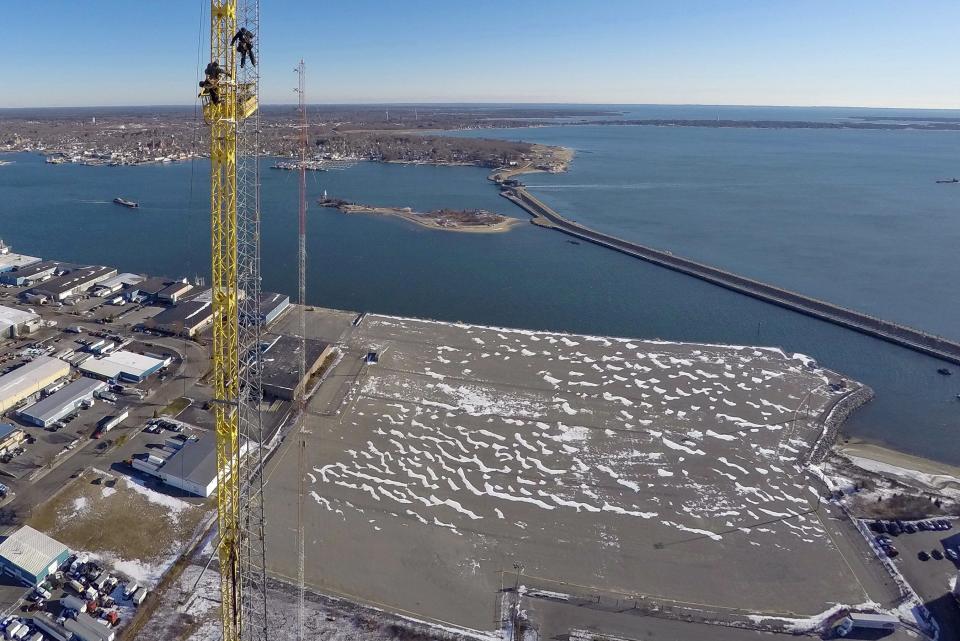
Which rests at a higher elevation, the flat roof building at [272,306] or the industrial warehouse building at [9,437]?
the flat roof building at [272,306]

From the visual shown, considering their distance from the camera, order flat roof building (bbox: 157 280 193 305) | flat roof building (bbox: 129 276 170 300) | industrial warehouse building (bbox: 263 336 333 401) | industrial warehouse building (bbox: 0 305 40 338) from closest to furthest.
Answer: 1. industrial warehouse building (bbox: 263 336 333 401)
2. industrial warehouse building (bbox: 0 305 40 338)
3. flat roof building (bbox: 157 280 193 305)
4. flat roof building (bbox: 129 276 170 300)

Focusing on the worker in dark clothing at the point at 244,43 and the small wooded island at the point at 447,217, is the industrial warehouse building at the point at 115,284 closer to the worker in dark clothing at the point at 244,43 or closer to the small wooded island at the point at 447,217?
the small wooded island at the point at 447,217

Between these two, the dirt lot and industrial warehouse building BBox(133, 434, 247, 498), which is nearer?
the dirt lot

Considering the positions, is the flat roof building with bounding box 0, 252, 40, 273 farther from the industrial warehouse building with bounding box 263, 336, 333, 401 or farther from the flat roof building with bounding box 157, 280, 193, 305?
the industrial warehouse building with bounding box 263, 336, 333, 401

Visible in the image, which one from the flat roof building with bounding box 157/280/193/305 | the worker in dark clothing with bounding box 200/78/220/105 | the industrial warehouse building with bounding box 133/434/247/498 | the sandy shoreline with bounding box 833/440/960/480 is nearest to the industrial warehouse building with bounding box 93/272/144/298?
the flat roof building with bounding box 157/280/193/305

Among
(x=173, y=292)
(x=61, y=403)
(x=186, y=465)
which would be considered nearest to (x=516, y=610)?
(x=186, y=465)

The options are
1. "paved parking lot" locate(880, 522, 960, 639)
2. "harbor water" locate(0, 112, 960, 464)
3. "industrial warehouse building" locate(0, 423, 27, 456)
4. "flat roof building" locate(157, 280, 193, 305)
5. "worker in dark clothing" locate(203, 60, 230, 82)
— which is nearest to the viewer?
"worker in dark clothing" locate(203, 60, 230, 82)

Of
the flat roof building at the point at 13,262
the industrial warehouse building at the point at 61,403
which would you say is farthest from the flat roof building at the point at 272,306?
the flat roof building at the point at 13,262
